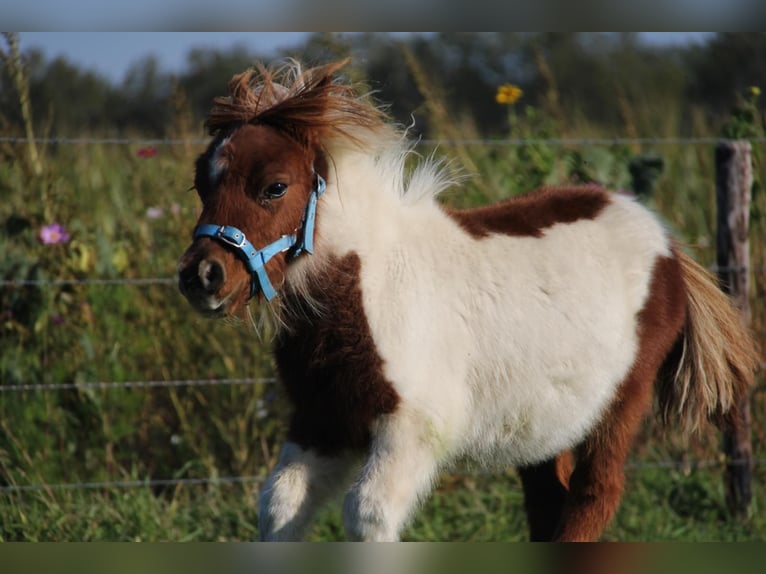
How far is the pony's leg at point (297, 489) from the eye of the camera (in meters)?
3.39

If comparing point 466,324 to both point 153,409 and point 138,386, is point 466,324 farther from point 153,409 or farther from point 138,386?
point 153,409

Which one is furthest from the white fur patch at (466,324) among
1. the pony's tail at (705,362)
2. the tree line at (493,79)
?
the tree line at (493,79)

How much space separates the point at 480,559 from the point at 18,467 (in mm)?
3117

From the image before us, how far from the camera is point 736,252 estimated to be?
562 centimetres

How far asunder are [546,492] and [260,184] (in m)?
1.90

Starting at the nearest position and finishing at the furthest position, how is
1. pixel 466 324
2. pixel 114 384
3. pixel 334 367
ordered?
pixel 334 367, pixel 466 324, pixel 114 384

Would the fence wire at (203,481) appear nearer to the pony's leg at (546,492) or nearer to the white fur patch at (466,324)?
the pony's leg at (546,492)

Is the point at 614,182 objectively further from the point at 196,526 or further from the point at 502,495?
the point at 196,526

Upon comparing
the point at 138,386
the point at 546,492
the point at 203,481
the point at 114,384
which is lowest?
the point at 203,481

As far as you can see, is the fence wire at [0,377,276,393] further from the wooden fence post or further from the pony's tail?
the wooden fence post

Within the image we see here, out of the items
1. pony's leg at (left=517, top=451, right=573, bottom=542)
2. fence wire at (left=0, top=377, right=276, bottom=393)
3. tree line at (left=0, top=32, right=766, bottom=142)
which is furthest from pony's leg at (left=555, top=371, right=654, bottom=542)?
Answer: tree line at (left=0, top=32, right=766, bottom=142)

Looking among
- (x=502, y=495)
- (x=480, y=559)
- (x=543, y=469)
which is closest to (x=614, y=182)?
(x=502, y=495)

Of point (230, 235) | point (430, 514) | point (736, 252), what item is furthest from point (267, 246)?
point (736, 252)

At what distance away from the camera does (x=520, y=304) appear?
3.65 m
